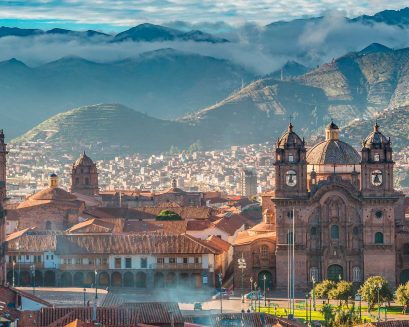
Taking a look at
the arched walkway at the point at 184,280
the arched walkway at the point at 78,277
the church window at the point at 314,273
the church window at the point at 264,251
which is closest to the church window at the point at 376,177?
the church window at the point at 314,273

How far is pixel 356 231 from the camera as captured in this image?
116 meters

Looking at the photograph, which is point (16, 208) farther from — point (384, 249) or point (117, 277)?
point (384, 249)

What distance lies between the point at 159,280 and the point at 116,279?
12.2 ft

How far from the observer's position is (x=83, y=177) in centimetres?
18338

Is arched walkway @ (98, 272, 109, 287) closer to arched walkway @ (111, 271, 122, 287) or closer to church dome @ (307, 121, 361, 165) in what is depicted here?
arched walkway @ (111, 271, 122, 287)

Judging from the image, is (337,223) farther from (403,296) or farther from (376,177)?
(403,296)

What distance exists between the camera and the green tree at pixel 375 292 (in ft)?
334

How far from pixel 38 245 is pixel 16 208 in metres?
32.6

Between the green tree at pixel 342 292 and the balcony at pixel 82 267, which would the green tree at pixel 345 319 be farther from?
the balcony at pixel 82 267

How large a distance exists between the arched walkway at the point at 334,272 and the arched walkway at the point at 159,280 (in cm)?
1374

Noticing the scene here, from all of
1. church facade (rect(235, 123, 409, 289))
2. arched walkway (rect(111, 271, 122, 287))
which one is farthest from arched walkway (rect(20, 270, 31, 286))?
church facade (rect(235, 123, 409, 289))

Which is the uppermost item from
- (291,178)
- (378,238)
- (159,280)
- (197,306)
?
(291,178)

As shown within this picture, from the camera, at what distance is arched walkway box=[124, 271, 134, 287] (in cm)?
11781

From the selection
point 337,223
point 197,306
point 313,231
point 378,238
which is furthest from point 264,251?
point 197,306
